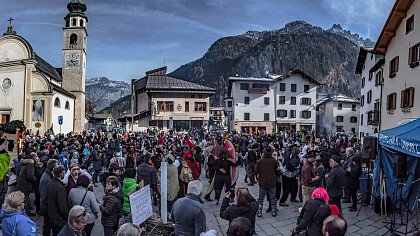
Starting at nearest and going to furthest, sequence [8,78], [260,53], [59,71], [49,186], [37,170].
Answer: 1. [49,186]
2. [37,170]
3. [8,78]
4. [59,71]
5. [260,53]

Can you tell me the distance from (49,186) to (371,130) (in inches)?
1394

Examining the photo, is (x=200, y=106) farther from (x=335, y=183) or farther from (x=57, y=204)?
(x=57, y=204)

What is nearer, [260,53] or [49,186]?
[49,186]

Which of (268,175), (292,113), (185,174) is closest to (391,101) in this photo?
(268,175)

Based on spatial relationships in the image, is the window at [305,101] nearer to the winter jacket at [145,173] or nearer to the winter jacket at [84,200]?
the winter jacket at [145,173]

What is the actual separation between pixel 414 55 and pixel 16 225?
18.8m

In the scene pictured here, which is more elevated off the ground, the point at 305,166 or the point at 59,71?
the point at 59,71

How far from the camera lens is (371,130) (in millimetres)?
35219

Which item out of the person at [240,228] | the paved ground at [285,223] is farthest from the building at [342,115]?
the person at [240,228]

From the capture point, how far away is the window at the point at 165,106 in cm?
5094

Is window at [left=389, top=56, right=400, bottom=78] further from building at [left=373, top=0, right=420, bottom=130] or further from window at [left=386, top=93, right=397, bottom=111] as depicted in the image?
window at [left=386, top=93, right=397, bottom=111]

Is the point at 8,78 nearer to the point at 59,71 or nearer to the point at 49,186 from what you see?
the point at 59,71

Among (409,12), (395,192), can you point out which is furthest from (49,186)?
(409,12)

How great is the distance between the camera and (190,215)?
5164 mm
